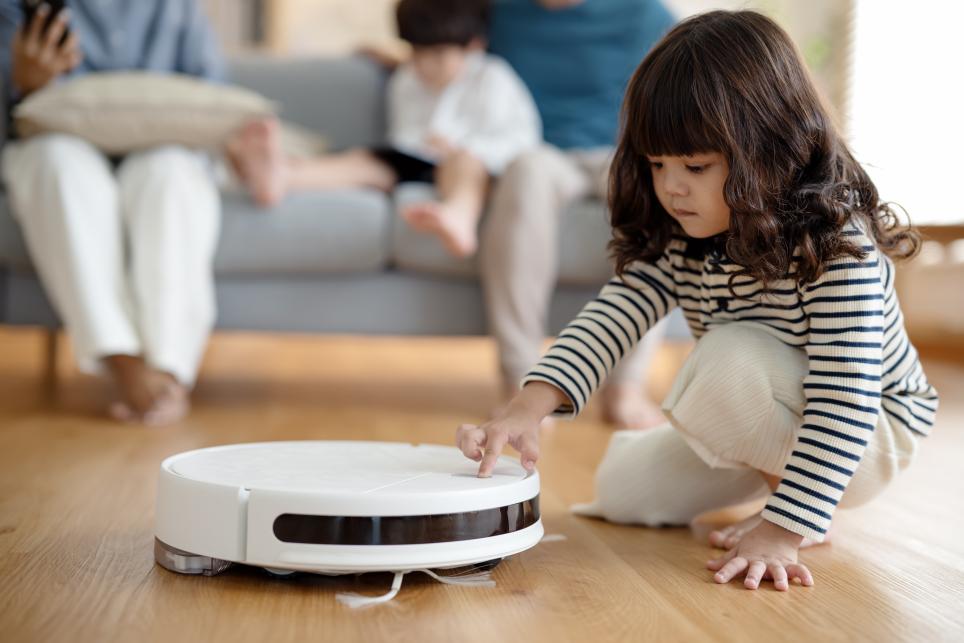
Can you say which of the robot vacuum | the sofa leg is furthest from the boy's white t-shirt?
the robot vacuum

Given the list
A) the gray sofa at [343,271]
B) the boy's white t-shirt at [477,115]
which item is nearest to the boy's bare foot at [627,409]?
the gray sofa at [343,271]

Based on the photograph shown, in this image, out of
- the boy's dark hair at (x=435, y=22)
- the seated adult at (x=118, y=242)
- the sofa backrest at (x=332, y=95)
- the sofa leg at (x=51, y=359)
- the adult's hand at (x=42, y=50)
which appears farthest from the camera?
the sofa backrest at (x=332, y=95)

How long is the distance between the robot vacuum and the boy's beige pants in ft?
0.59

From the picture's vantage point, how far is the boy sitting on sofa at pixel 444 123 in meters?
1.68

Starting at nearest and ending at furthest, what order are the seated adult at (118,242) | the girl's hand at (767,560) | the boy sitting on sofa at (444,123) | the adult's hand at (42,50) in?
the girl's hand at (767,560)
the seated adult at (118,242)
the adult's hand at (42,50)
the boy sitting on sofa at (444,123)

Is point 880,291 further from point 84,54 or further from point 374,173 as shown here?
point 84,54

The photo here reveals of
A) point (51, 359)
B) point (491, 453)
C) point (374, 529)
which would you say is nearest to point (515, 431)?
point (491, 453)

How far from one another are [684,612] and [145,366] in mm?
1052

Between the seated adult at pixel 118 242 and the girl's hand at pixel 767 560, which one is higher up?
the seated adult at pixel 118 242

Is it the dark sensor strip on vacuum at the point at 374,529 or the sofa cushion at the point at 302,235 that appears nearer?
the dark sensor strip on vacuum at the point at 374,529

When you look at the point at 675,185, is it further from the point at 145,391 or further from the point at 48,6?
the point at 48,6

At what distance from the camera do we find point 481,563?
28.9 inches

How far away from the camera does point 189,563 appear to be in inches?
27.4

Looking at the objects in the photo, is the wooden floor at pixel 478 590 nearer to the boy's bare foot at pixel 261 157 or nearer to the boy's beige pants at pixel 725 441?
the boy's beige pants at pixel 725 441
